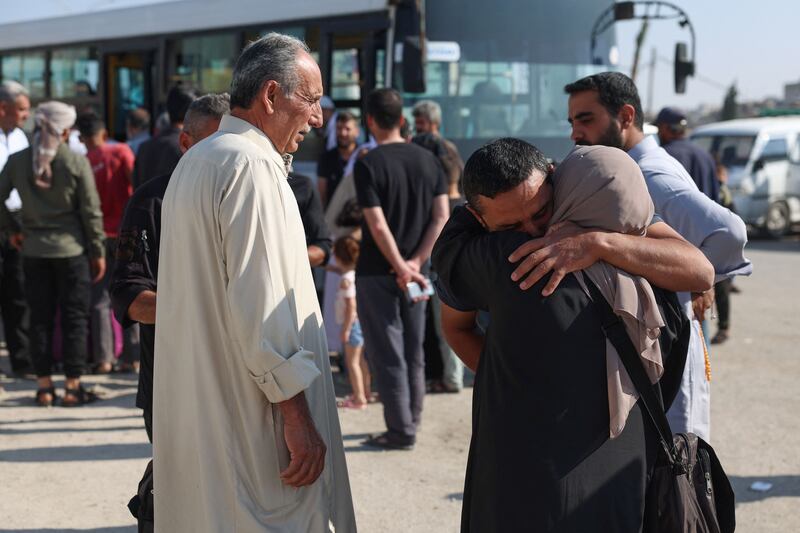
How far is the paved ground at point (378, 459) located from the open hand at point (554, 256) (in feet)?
8.86

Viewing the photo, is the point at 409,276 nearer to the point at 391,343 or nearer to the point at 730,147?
the point at 391,343

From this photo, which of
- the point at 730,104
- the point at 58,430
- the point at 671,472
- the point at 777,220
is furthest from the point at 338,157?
the point at 730,104

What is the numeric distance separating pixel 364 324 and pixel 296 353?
3397 millimetres

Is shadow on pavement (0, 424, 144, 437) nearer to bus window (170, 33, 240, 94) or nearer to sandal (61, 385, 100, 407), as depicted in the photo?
sandal (61, 385, 100, 407)

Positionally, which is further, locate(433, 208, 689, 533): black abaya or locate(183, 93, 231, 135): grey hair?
locate(183, 93, 231, 135): grey hair

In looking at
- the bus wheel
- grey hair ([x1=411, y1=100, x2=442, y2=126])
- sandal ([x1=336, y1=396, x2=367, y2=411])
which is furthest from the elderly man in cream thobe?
the bus wheel

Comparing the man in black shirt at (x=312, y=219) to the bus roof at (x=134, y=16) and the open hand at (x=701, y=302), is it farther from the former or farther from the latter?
the bus roof at (x=134, y=16)

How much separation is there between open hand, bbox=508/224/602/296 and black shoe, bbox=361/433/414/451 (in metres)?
3.77

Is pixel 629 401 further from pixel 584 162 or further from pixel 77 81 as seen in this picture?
pixel 77 81

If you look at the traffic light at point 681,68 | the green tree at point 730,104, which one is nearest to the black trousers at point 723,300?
the traffic light at point 681,68

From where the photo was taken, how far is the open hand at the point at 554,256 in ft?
8.48

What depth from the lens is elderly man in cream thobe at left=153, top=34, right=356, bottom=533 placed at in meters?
2.82

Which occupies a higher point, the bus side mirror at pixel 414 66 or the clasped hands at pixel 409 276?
the bus side mirror at pixel 414 66

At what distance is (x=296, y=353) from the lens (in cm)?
285
